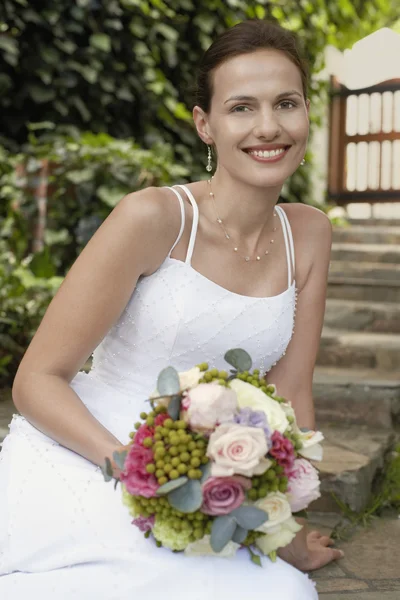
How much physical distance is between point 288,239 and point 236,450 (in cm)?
116

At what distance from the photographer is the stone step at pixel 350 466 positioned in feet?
10.3

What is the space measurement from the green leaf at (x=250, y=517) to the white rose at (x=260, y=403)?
0.48 ft

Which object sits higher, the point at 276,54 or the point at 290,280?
the point at 276,54

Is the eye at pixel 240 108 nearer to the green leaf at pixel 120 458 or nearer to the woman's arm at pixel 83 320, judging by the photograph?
the woman's arm at pixel 83 320

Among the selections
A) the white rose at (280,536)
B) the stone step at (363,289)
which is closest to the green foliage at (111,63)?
the stone step at (363,289)

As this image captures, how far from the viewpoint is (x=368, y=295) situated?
5.70 metres

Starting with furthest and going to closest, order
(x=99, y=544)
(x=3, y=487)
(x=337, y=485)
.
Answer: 1. (x=337, y=485)
2. (x=3, y=487)
3. (x=99, y=544)

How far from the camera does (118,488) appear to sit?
6.17 ft

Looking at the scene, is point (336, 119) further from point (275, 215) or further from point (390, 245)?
point (275, 215)

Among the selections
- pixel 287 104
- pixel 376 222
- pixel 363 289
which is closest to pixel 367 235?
pixel 376 222

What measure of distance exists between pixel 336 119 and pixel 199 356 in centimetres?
689

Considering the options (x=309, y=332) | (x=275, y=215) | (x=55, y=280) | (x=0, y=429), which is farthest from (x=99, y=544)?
(x=55, y=280)

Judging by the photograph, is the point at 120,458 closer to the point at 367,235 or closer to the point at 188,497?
the point at 188,497

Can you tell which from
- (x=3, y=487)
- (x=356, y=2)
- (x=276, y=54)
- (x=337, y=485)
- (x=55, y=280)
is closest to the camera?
(x=3, y=487)
